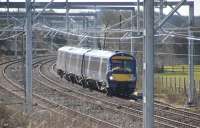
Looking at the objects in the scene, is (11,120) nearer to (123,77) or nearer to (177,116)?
(177,116)

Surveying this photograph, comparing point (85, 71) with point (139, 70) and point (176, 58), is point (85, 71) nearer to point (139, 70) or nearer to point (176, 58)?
point (139, 70)

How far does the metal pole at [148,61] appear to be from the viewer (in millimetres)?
10586

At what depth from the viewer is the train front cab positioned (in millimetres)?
31422

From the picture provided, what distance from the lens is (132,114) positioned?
2259cm

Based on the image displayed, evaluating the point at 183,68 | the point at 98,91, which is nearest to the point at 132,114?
the point at 98,91

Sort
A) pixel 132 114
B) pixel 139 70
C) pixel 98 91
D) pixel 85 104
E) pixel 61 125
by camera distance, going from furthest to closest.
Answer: pixel 139 70 → pixel 98 91 → pixel 85 104 → pixel 132 114 → pixel 61 125

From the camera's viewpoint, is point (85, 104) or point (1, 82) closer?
point (85, 104)

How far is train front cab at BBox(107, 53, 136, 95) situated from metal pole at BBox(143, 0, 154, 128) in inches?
803

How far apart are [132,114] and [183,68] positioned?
75.1 ft

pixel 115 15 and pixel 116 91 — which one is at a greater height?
pixel 115 15

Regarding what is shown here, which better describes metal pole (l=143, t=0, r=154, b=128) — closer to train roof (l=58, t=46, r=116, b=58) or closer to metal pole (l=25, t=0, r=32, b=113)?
metal pole (l=25, t=0, r=32, b=113)

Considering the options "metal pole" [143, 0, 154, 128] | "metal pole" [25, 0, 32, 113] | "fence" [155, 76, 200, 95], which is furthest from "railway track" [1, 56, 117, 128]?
"metal pole" [143, 0, 154, 128]

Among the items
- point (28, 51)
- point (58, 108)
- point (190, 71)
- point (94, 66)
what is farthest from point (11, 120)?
point (94, 66)

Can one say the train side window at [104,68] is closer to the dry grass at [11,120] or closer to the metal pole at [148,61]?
the dry grass at [11,120]
